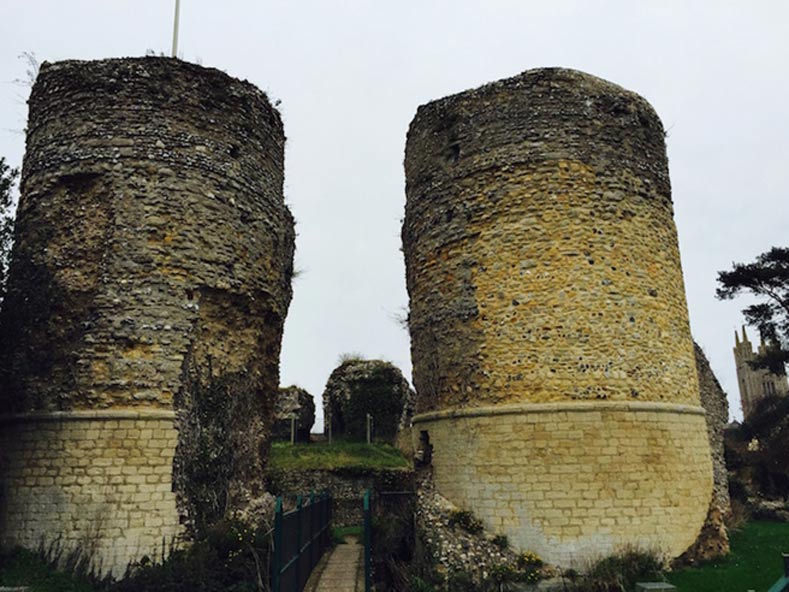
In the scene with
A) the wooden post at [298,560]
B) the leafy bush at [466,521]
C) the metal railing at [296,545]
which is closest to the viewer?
the metal railing at [296,545]

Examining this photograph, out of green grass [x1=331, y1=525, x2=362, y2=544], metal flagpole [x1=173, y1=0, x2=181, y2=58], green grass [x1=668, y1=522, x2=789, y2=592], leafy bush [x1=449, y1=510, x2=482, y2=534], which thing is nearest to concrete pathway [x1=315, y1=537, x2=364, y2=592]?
green grass [x1=331, y1=525, x2=362, y2=544]

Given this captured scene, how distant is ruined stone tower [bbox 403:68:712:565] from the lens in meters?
10.2

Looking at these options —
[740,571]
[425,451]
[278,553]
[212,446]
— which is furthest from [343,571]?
[740,571]

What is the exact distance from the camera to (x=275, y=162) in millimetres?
12664

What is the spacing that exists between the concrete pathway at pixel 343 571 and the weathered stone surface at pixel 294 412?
38.5 feet

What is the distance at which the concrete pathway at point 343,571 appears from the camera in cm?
1017

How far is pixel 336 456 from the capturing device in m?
21.1

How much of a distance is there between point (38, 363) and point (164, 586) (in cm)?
415

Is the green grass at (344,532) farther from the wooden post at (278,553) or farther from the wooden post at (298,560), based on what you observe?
the wooden post at (278,553)

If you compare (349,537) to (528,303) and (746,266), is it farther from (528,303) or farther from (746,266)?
(746,266)

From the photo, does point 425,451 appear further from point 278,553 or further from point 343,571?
point 278,553

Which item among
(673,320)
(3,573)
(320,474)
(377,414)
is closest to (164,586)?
(3,573)

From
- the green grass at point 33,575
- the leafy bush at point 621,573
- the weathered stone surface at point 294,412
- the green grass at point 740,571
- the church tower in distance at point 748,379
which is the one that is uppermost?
the church tower in distance at point 748,379

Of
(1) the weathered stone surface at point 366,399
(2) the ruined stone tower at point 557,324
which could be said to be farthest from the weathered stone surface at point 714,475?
(1) the weathered stone surface at point 366,399
